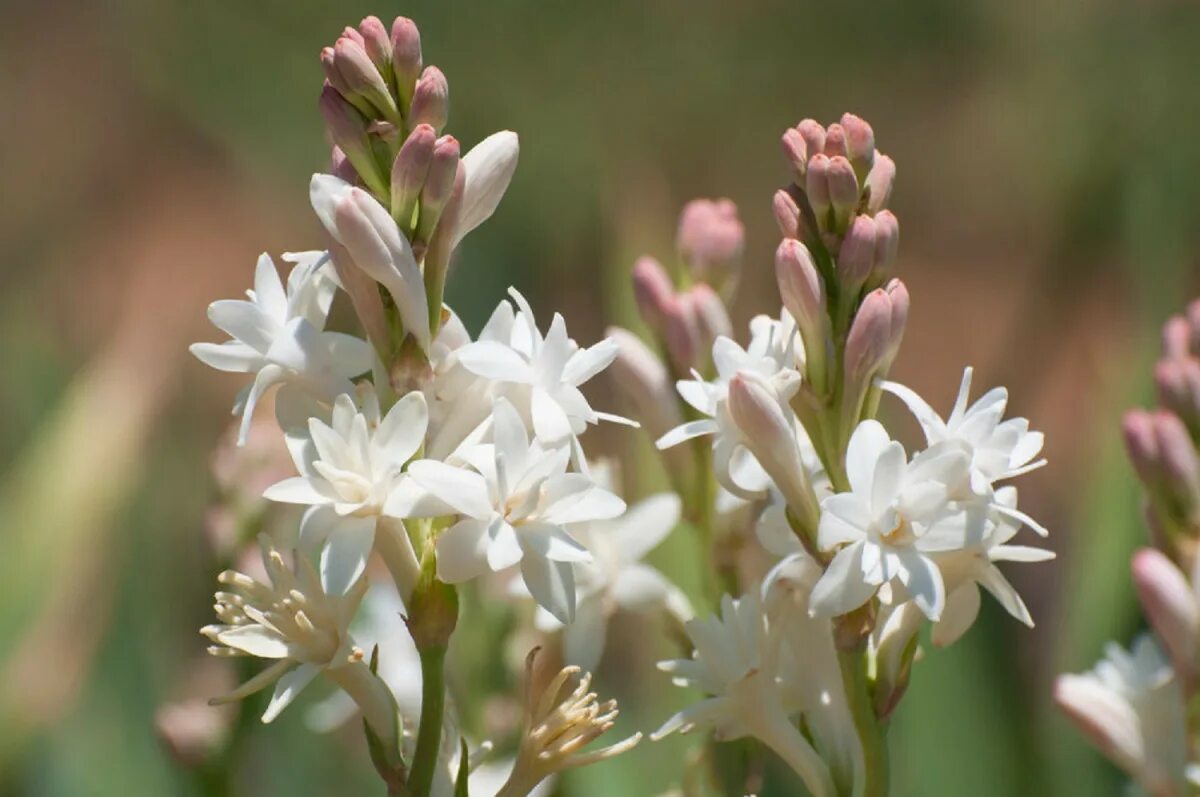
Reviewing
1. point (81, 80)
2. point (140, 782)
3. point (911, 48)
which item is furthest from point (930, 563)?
point (81, 80)

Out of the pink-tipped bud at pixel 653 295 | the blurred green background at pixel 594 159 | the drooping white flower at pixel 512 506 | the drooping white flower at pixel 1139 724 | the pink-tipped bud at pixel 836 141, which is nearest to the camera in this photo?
the drooping white flower at pixel 512 506

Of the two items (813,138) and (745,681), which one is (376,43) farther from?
(745,681)

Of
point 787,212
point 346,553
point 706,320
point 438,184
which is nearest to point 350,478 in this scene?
point 346,553

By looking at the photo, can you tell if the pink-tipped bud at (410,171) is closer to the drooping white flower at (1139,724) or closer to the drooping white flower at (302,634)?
the drooping white flower at (302,634)

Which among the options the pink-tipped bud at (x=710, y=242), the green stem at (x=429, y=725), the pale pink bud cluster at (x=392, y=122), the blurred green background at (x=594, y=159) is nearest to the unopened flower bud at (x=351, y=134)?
the pale pink bud cluster at (x=392, y=122)

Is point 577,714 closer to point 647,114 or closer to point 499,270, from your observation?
point 499,270

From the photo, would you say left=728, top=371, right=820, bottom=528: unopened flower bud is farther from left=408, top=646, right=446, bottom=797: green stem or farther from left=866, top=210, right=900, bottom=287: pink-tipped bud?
left=408, top=646, right=446, bottom=797: green stem

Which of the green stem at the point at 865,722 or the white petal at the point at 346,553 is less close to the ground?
the white petal at the point at 346,553
